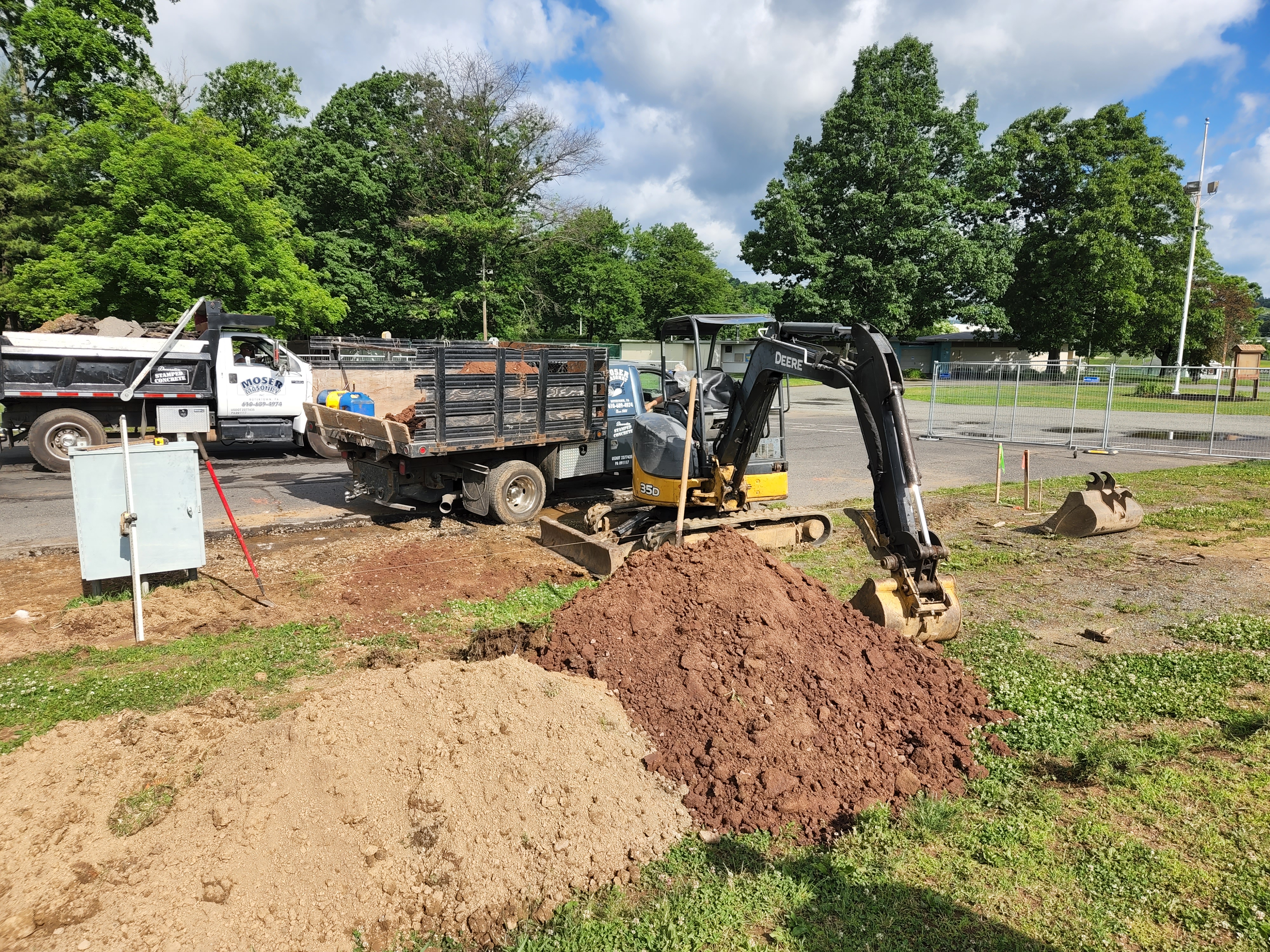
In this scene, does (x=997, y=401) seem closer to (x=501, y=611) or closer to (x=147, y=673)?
(x=501, y=611)

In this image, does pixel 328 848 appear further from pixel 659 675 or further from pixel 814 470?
pixel 814 470

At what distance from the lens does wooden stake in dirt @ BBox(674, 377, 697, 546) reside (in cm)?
751

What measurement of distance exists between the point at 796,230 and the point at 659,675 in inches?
1424

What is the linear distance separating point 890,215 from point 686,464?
3480cm

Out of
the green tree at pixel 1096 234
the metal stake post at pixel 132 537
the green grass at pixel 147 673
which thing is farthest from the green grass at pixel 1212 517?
the green tree at pixel 1096 234

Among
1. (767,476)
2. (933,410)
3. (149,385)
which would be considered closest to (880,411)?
(767,476)

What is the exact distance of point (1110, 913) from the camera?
3.12 m

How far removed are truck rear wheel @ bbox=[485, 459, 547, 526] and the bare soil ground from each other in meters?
0.28

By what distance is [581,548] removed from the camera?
8.28 m

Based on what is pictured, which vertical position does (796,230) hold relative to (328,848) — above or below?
above

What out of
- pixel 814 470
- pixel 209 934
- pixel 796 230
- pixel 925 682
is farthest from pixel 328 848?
pixel 796 230

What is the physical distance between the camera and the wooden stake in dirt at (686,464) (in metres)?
7.51

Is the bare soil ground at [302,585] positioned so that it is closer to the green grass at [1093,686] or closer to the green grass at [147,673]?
the green grass at [147,673]

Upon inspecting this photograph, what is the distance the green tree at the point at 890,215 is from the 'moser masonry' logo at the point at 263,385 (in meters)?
27.1
